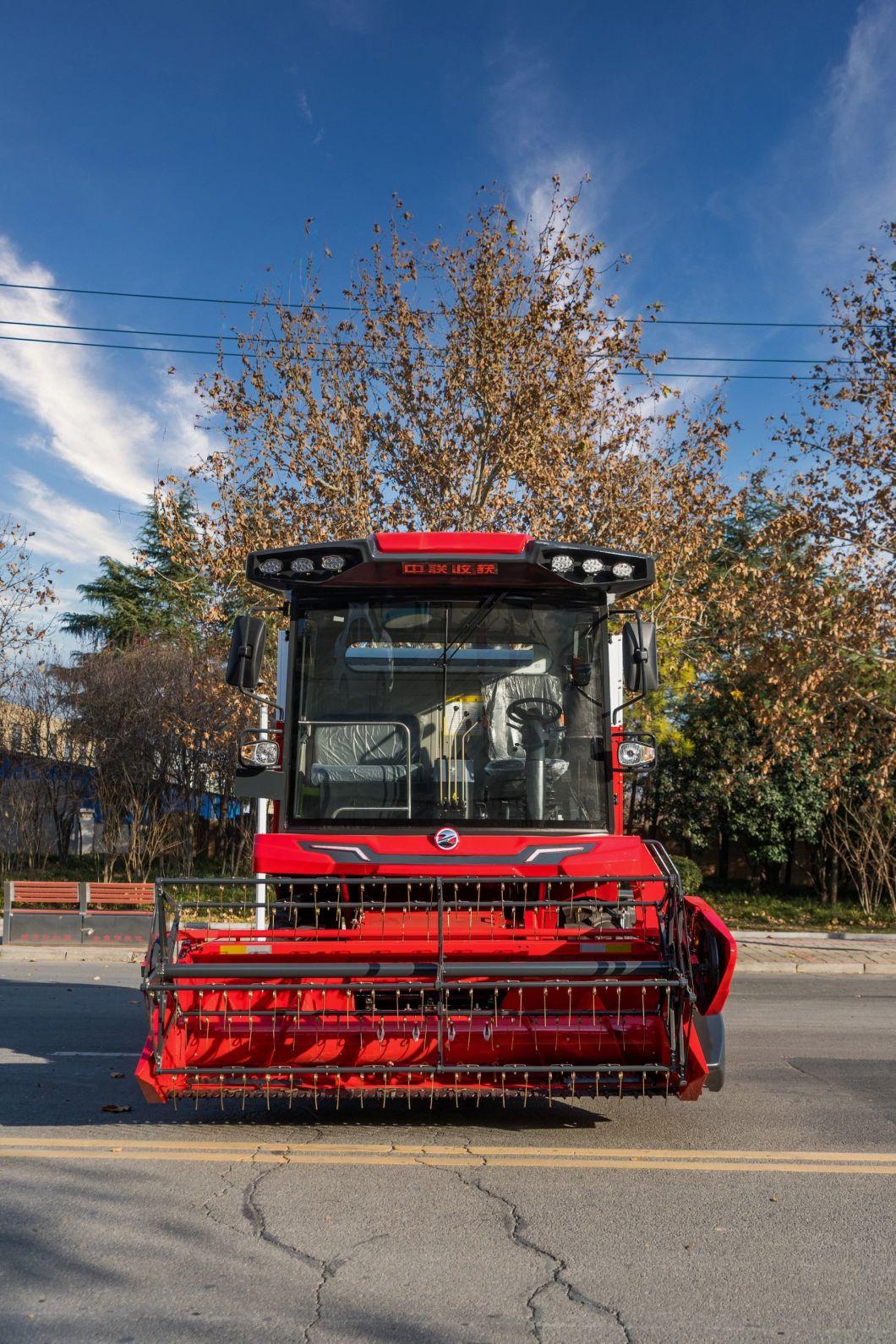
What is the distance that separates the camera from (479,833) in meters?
6.32

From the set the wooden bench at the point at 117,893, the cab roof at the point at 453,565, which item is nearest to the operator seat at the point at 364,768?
the cab roof at the point at 453,565

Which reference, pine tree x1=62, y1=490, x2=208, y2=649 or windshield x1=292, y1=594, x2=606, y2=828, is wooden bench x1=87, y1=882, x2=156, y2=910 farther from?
pine tree x1=62, y1=490, x2=208, y2=649

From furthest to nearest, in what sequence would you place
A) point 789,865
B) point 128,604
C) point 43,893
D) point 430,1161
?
1. point 128,604
2. point 789,865
3. point 43,893
4. point 430,1161

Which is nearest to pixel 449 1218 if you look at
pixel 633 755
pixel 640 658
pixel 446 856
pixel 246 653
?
pixel 446 856

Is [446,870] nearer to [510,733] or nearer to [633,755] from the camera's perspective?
[510,733]

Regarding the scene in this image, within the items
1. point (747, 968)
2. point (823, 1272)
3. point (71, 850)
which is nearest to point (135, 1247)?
point (823, 1272)

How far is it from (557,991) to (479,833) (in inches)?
49.6

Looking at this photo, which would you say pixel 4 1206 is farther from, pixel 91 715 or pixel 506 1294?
pixel 91 715

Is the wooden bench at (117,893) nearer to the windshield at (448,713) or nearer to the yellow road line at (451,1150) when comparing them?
the windshield at (448,713)

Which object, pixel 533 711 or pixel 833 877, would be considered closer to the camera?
pixel 533 711

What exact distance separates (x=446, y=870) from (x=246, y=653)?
1.91 meters

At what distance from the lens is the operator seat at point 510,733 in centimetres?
647

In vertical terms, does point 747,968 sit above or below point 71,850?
below

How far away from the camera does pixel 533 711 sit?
21.7 ft
